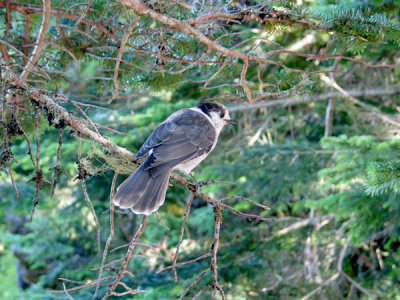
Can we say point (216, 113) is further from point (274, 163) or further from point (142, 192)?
point (274, 163)

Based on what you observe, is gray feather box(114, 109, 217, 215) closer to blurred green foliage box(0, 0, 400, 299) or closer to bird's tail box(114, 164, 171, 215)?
bird's tail box(114, 164, 171, 215)

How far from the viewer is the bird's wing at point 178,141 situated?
11.1ft

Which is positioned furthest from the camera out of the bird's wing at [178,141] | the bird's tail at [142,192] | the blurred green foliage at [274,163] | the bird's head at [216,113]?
the bird's head at [216,113]

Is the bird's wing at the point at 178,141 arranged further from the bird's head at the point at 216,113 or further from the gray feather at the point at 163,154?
the bird's head at the point at 216,113

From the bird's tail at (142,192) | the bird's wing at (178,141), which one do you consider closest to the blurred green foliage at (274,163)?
the bird's wing at (178,141)

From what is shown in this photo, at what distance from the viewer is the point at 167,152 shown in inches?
137

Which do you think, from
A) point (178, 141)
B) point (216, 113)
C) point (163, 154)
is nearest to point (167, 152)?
point (163, 154)

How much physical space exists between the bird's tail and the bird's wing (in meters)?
0.08

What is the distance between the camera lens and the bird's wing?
11.1 ft

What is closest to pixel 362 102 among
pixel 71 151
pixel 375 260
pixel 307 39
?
pixel 307 39

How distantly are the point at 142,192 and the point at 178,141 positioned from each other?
727 millimetres

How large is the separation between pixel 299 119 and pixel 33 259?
6040 millimetres

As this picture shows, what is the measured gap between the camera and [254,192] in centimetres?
599

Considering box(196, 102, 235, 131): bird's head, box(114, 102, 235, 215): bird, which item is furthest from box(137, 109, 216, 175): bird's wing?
box(196, 102, 235, 131): bird's head
